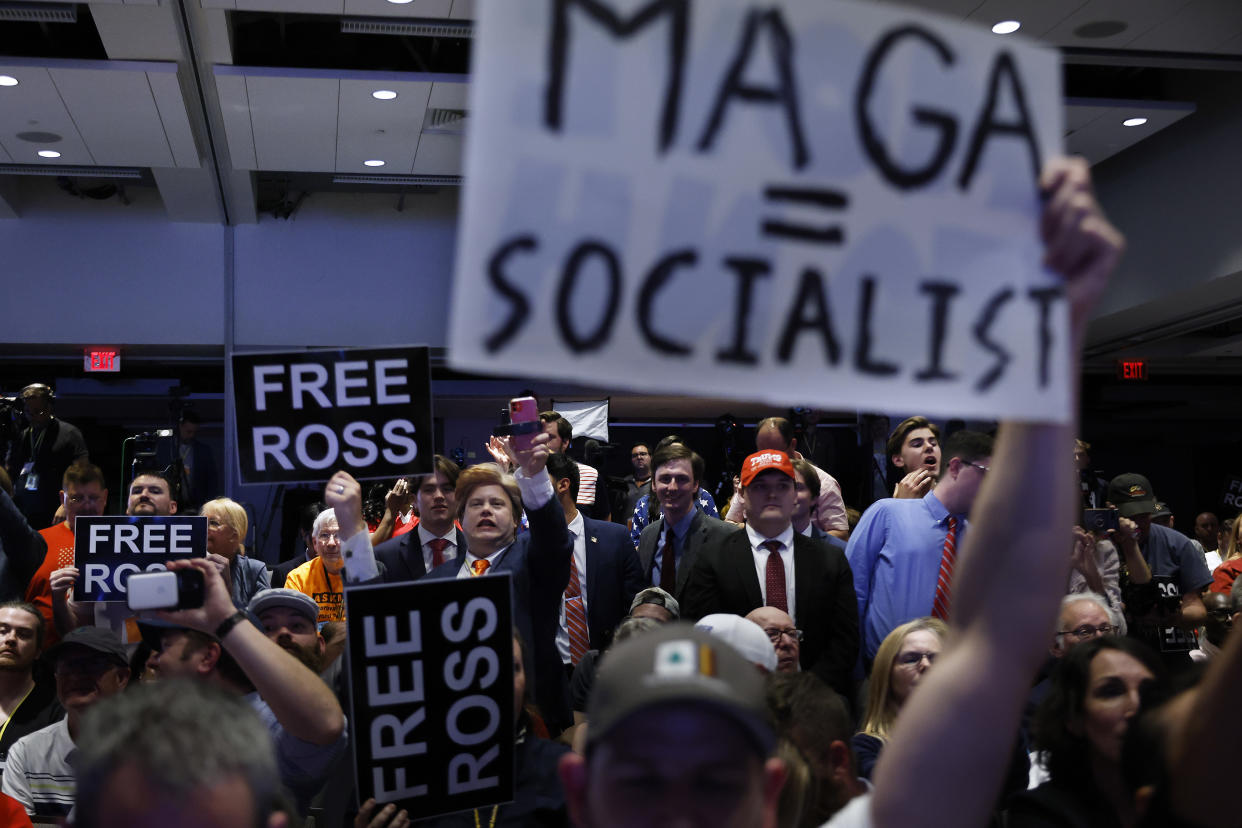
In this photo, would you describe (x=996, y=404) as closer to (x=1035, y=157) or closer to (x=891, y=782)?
(x=1035, y=157)

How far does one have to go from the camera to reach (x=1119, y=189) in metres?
9.60

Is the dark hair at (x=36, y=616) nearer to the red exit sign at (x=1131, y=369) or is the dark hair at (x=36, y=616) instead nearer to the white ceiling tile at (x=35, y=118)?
the white ceiling tile at (x=35, y=118)

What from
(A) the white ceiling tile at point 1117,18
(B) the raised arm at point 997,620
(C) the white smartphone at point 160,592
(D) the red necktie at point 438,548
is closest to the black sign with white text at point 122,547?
(D) the red necktie at point 438,548

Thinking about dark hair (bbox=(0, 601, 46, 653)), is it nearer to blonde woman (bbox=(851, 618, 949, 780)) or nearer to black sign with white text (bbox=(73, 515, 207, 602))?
black sign with white text (bbox=(73, 515, 207, 602))

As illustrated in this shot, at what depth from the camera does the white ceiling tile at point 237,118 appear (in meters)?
7.65

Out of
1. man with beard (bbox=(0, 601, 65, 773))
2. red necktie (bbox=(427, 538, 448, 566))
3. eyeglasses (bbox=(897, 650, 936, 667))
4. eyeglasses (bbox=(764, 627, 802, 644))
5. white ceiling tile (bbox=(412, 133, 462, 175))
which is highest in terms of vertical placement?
white ceiling tile (bbox=(412, 133, 462, 175))

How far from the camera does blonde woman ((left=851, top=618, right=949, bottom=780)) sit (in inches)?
124

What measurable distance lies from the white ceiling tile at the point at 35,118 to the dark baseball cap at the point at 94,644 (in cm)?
477

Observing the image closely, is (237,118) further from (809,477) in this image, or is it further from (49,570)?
(809,477)

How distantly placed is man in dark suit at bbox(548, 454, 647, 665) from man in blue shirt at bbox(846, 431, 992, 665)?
976 mm

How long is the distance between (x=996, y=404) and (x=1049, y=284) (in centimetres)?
14

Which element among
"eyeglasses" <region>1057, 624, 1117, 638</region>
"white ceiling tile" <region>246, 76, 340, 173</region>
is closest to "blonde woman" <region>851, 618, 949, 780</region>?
"eyeglasses" <region>1057, 624, 1117, 638</region>

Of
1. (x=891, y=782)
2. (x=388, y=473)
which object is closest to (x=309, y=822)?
(x=388, y=473)

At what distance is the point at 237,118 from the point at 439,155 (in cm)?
159
